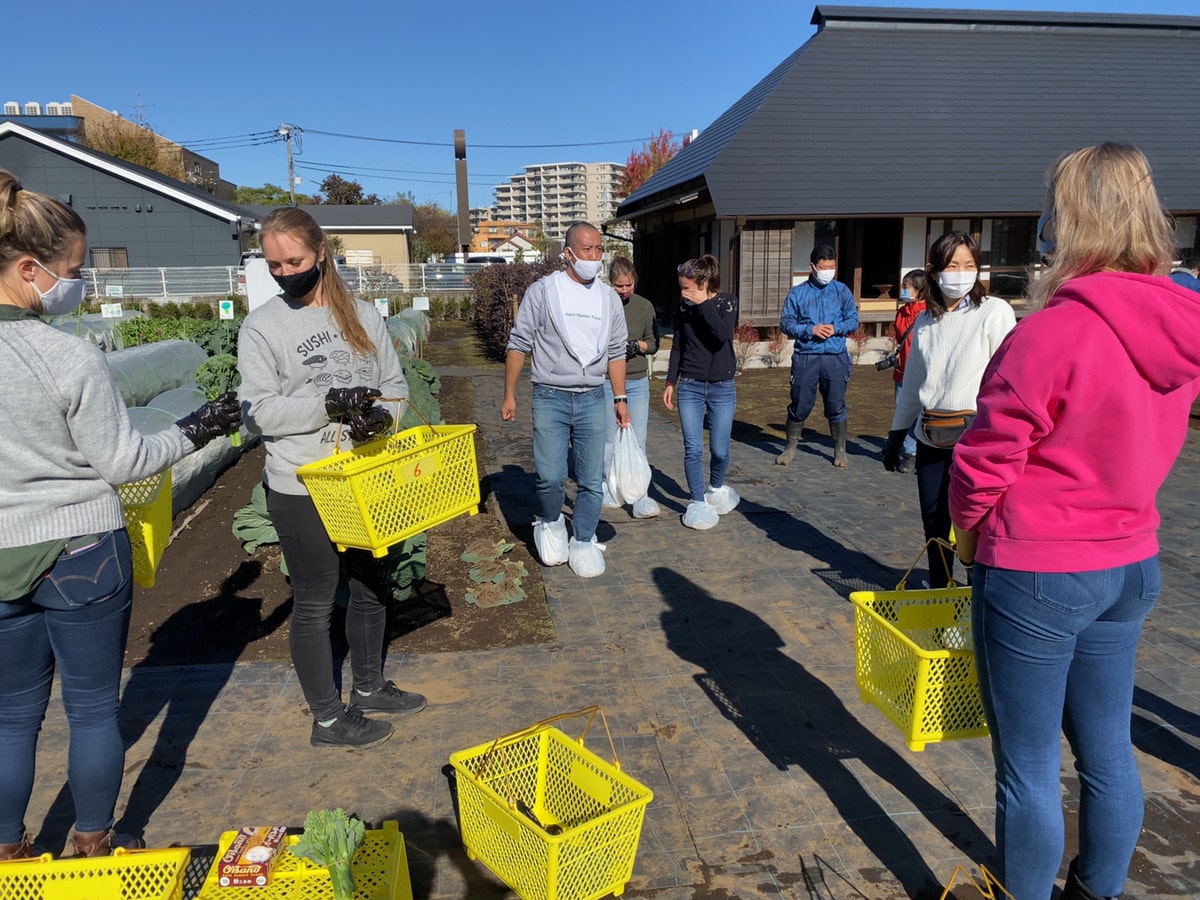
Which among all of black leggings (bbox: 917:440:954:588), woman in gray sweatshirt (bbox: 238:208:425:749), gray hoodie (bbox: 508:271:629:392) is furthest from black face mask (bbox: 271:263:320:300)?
black leggings (bbox: 917:440:954:588)

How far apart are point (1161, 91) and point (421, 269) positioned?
24501 millimetres

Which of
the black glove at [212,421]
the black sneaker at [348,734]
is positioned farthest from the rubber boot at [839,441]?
the black glove at [212,421]

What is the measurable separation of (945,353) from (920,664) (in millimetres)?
1931

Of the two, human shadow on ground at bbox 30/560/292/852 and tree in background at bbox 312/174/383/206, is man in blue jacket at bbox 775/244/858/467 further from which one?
tree in background at bbox 312/174/383/206

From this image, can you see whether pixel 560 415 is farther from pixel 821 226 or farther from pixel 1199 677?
pixel 821 226

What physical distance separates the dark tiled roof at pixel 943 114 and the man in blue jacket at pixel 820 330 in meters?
8.04

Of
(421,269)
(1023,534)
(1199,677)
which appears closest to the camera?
(1023,534)

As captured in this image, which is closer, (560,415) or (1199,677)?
(1199,677)

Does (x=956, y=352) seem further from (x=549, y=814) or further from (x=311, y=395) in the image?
(x=311, y=395)

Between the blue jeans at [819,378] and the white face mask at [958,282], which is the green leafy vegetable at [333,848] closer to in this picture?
the white face mask at [958,282]

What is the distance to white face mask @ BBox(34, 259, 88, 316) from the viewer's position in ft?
7.57

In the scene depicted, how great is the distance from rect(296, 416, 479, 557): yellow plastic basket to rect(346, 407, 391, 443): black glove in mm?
88

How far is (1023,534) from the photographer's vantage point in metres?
1.96

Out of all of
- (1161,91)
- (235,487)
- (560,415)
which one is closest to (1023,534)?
(560,415)
